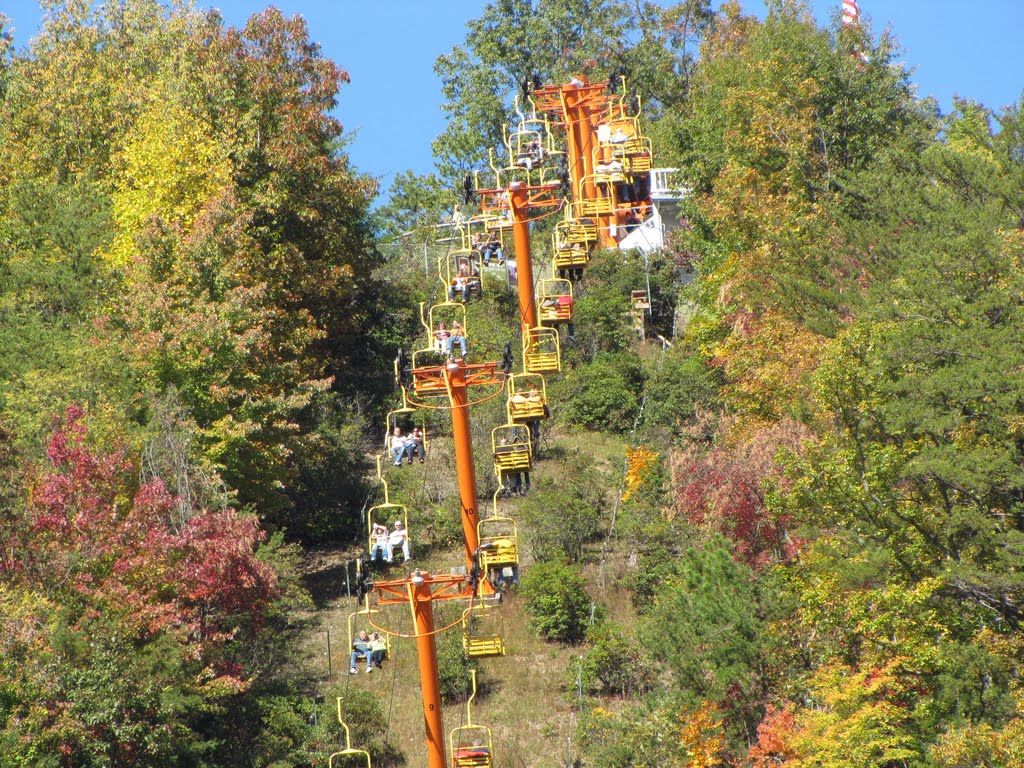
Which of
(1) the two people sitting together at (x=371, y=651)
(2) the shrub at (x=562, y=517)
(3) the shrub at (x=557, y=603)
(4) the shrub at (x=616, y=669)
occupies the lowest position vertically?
(4) the shrub at (x=616, y=669)

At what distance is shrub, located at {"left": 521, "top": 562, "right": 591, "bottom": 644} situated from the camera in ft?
150

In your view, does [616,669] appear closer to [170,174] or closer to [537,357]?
[537,357]

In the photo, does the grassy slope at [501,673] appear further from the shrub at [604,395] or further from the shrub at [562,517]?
the shrub at [604,395]

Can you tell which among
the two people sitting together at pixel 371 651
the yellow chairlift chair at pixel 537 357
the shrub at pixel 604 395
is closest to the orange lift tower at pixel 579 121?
the yellow chairlift chair at pixel 537 357

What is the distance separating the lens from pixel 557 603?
45844 millimetres

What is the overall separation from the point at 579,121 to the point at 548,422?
14832 millimetres

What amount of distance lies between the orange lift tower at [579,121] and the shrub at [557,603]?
8349mm

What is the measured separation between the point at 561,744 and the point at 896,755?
9.49 metres

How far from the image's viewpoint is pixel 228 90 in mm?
56375

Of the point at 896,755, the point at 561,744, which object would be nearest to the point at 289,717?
the point at 561,744

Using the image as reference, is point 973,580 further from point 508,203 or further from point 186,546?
point 186,546

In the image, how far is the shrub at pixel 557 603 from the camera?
4581 cm

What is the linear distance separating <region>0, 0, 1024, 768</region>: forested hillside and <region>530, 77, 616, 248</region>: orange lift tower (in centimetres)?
648

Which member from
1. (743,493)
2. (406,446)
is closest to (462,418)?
(406,446)
